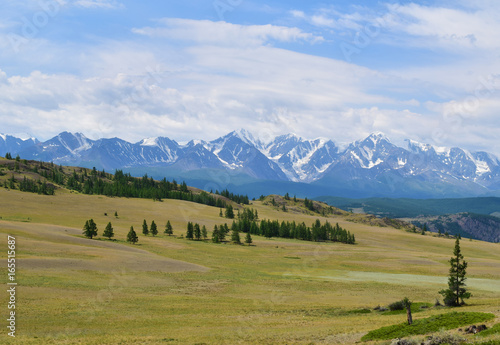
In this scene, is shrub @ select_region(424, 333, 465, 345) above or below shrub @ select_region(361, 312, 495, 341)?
above

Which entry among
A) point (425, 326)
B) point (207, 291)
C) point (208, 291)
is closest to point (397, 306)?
point (425, 326)

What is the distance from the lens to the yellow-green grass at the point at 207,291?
3481 centimetres

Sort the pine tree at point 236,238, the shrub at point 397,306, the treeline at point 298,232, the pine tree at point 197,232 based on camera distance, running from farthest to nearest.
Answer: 1. the treeline at point 298,232
2. the pine tree at point 197,232
3. the pine tree at point 236,238
4. the shrub at point 397,306

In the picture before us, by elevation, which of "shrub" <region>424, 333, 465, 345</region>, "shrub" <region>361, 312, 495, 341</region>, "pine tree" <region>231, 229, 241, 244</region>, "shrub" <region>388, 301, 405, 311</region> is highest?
"shrub" <region>424, 333, 465, 345</region>

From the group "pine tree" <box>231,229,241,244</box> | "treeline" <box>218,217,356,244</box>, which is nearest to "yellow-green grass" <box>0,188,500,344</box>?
"pine tree" <box>231,229,241,244</box>

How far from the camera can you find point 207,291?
58.3 meters

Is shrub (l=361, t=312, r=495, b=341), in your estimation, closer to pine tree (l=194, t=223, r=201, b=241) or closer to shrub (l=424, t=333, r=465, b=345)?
shrub (l=424, t=333, r=465, b=345)

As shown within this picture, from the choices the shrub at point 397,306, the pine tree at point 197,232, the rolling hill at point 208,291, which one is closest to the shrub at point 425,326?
the rolling hill at point 208,291

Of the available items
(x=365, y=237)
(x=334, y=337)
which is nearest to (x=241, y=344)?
(x=334, y=337)

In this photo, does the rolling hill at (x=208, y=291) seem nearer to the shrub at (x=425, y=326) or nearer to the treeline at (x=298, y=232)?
the shrub at (x=425, y=326)

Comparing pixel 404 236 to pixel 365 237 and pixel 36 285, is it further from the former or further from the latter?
pixel 36 285

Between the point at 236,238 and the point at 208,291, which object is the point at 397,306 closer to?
the point at 208,291

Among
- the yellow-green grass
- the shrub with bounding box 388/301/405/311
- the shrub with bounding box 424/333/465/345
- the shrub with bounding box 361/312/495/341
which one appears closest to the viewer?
the shrub with bounding box 424/333/465/345

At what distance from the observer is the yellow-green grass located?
3481 cm
